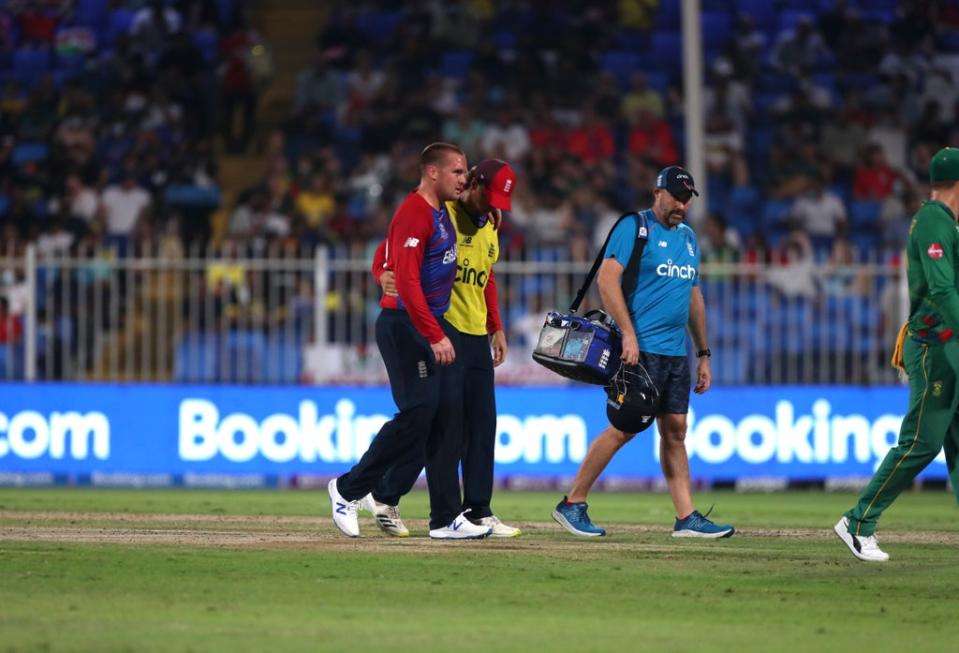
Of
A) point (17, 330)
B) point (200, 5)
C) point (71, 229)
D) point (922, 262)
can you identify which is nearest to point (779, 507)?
point (922, 262)

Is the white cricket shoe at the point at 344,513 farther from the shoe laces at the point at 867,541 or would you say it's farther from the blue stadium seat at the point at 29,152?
the blue stadium seat at the point at 29,152

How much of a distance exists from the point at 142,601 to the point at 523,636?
76.2 inches

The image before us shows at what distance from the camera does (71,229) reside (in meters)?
22.0

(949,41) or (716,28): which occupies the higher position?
(716,28)

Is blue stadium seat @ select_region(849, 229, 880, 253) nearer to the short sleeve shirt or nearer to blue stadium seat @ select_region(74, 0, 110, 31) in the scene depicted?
the short sleeve shirt

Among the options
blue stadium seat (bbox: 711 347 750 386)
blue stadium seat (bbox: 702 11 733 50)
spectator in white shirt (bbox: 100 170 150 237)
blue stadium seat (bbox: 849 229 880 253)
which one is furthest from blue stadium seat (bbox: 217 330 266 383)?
blue stadium seat (bbox: 702 11 733 50)

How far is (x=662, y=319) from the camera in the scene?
37.9ft

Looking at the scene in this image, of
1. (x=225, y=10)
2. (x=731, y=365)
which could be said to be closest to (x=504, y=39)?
(x=225, y=10)

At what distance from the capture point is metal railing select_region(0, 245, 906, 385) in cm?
1936

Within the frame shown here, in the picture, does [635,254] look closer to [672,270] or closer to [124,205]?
[672,270]

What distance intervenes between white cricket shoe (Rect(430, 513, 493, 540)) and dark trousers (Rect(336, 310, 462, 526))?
44 mm

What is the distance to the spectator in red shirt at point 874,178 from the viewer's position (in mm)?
23969

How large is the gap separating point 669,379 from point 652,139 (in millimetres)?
13344

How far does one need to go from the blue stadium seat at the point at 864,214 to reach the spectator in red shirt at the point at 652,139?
98.1 inches
